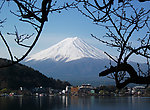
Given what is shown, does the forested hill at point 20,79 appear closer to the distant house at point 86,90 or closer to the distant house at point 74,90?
the distant house at point 74,90

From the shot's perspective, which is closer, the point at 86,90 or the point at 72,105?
the point at 72,105

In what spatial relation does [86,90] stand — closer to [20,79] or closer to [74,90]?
[74,90]

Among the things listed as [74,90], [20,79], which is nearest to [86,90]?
[74,90]

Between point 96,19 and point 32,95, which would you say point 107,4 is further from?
point 32,95

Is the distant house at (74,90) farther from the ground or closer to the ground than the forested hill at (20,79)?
closer to the ground

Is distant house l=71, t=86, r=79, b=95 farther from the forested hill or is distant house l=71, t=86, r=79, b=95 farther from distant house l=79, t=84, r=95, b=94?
the forested hill

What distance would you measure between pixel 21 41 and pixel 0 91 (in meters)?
64.9

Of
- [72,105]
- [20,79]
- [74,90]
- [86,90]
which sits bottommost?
[72,105]

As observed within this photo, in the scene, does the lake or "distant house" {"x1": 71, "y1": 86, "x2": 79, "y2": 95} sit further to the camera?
"distant house" {"x1": 71, "y1": 86, "x2": 79, "y2": 95}

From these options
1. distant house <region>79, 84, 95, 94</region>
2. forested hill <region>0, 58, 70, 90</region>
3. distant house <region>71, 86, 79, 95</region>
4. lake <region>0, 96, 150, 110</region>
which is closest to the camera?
lake <region>0, 96, 150, 110</region>

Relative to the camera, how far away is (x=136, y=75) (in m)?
1.81

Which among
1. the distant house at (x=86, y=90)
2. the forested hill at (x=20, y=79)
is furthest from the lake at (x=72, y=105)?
the distant house at (x=86, y=90)

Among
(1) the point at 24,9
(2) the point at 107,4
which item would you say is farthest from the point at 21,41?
(2) the point at 107,4

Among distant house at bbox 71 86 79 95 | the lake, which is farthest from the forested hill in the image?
distant house at bbox 71 86 79 95
